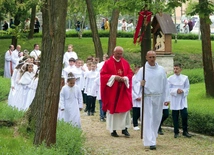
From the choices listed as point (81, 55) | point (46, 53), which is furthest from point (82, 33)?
point (46, 53)

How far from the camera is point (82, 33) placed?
41.7 m

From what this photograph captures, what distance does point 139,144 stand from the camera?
1230 centimetres

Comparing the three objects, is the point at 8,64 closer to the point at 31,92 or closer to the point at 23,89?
the point at 23,89

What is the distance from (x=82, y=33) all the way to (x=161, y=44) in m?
14.8

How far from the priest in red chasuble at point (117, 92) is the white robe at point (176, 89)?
3.35 feet

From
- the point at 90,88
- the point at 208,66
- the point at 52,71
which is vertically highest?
the point at 52,71

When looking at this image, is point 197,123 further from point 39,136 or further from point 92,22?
point 92,22

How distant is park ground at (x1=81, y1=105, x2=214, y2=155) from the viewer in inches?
448

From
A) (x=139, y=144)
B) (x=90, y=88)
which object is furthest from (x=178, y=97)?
(x=90, y=88)

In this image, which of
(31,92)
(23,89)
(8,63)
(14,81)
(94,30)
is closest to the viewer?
(31,92)

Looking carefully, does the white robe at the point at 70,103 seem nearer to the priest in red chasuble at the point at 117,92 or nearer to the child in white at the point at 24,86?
the priest in red chasuble at the point at 117,92

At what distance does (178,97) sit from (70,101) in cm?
254

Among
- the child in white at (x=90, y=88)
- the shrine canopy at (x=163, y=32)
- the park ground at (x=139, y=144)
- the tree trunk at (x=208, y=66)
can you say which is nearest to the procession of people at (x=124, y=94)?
the park ground at (x=139, y=144)

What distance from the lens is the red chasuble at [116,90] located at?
13.5 meters
